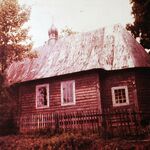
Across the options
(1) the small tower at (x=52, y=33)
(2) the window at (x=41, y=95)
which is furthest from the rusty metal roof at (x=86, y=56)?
(1) the small tower at (x=52, y=33)

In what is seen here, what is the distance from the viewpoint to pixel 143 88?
52.0 feet

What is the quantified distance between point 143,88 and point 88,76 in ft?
13.1

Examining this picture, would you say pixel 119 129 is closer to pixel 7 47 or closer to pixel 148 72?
pixel 148 72

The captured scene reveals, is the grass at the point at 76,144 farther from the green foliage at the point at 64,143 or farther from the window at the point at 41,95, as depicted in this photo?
the window at the point at 41,95

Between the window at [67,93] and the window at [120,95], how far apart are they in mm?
3075

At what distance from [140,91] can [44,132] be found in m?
7.08

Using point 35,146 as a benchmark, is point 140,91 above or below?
above

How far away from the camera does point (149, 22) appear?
18750 millimetres

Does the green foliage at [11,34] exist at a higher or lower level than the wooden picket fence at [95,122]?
higher

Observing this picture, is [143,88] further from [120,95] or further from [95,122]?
[95,122]

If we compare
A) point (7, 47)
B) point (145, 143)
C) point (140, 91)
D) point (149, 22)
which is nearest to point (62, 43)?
point (7, 47)

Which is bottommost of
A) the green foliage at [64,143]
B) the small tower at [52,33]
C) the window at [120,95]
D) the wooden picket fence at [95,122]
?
the green foliage at [64,143]

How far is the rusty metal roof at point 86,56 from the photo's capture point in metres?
16.5

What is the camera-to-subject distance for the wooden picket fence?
10.7 meters
